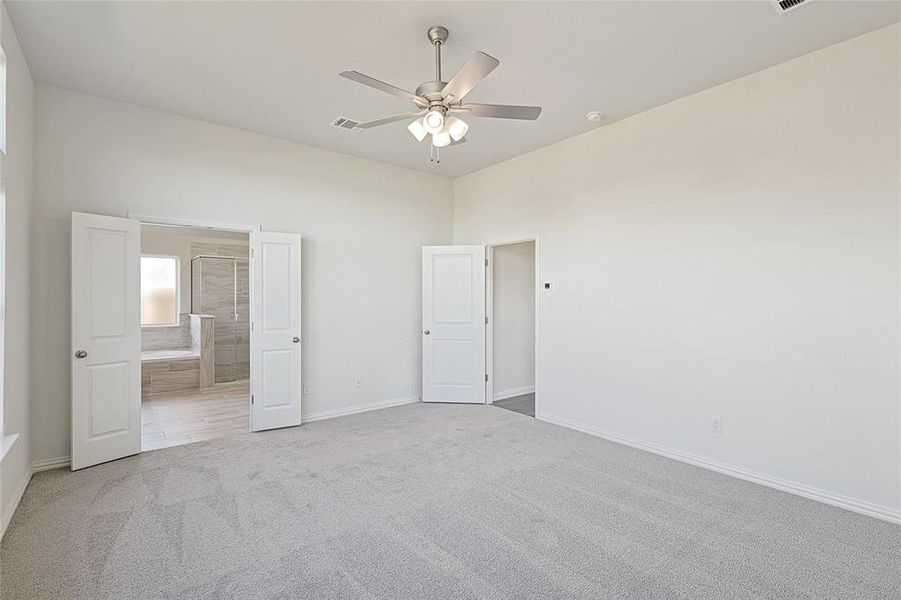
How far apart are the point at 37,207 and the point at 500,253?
4602 mm

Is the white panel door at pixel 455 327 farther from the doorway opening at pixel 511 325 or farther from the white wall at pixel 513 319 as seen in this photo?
the white wall at pixel 513 319

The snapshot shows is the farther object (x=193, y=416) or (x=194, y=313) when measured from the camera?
(x=194, y=313)

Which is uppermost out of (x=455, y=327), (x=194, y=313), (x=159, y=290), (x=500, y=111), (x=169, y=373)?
(x=500, y=111)

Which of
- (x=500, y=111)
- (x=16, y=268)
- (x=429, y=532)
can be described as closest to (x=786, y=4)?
(x=500, y=111)

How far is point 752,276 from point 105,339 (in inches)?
197

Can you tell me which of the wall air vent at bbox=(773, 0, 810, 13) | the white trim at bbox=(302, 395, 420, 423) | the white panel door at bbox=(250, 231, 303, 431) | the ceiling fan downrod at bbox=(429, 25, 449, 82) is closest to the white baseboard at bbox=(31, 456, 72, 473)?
the white panel door at bbox=(250, 231, 303, 431)

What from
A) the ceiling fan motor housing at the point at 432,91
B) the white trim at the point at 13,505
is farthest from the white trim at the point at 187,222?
the ceiling fan motor housing at the point at 432,91

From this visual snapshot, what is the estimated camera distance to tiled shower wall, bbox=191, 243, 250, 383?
748 cm

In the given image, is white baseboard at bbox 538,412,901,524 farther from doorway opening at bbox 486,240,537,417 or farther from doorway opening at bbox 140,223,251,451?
doorway opening at bbox 140,223,251,451

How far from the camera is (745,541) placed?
2.48 metres

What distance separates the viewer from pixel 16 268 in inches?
114

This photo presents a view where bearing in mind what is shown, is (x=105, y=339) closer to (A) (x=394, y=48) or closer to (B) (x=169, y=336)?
(A) (x=394, y=48)

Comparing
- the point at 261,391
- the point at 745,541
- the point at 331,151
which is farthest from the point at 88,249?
the point at 745,541

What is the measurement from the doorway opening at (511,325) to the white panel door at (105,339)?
12.1 ft
